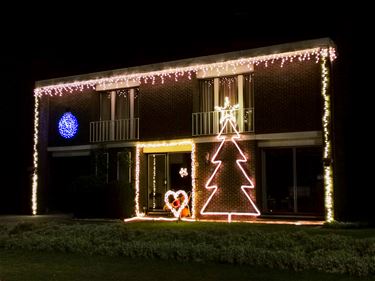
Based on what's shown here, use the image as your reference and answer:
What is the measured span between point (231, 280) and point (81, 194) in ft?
39.3

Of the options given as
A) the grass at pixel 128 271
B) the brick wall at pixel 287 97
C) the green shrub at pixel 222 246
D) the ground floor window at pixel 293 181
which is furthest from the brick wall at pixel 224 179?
the grass at pixel 128 271

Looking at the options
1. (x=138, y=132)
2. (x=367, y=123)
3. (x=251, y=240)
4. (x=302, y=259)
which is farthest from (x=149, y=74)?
(x=302, y=259)

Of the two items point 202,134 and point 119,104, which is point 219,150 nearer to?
point 202,134

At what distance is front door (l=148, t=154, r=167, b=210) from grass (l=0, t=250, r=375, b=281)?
1000cm

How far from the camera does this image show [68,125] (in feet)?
71.1

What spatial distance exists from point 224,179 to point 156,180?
335 cm

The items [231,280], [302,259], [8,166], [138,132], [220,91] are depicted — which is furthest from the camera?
[8,166]

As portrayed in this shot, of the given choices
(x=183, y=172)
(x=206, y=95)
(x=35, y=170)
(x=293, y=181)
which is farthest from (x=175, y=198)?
(x=35, y=170)

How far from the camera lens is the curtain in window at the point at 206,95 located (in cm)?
1861

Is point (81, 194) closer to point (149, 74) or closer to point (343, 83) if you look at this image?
point (149, 74)

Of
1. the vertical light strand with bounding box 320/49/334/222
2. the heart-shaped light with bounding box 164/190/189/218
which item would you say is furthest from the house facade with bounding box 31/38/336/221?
the heart-shaped light with bounding box 164/190/189/218

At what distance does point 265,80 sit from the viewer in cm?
1716

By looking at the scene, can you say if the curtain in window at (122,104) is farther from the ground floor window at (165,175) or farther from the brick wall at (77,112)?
the ground floor window at (165,175)

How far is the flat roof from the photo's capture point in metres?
16.1
